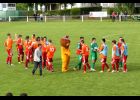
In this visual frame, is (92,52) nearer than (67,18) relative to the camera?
Yes

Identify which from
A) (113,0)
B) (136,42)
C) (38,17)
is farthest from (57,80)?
(38,17)

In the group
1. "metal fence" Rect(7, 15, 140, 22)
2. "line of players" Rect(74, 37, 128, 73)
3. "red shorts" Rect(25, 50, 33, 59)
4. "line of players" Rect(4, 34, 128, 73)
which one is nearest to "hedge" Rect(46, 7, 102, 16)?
"metal fence" Rect(7, 15, 140, 22)

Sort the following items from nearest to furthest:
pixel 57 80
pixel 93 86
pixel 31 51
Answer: pixel 93 86 → pixel 57 80 → pixel 31 51

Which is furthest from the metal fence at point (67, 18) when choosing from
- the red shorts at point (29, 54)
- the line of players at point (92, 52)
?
the line of players at point (92, 52)

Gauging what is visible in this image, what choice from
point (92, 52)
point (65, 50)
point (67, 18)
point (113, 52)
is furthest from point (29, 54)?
point (67, 18)

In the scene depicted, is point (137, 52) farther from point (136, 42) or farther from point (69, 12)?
point (69, 12)

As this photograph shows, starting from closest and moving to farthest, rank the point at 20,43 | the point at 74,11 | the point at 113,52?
the point at 113,52, the point at 20,43, the point at 74,11

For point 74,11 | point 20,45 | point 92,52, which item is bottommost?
point 92,52

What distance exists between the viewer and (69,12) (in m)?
76.4

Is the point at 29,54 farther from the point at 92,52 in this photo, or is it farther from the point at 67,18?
the point at 67,18

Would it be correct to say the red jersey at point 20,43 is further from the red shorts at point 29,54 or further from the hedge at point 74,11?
the hedge at point 74,11

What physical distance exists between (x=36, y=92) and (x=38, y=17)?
4891cm

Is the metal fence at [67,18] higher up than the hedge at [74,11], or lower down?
lower down

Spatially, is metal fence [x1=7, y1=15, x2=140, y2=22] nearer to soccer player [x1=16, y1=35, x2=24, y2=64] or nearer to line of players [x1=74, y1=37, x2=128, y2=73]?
soccer player [x1=16, y1=35, x2=24, y2=64]
